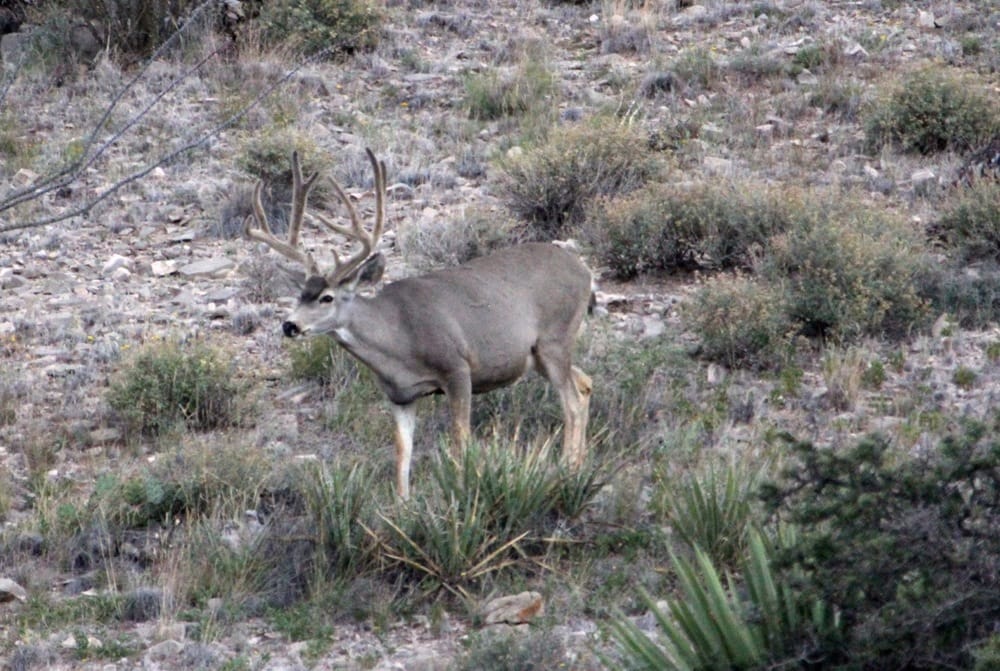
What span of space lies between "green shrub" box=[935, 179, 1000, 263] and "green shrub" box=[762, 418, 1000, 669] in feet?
24.8

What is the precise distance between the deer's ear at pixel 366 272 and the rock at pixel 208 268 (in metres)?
4.28

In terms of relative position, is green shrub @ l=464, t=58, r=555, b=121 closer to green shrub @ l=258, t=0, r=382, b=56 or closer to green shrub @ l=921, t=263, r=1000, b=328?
green shrub @ l=258, t=0, r=382, b=56

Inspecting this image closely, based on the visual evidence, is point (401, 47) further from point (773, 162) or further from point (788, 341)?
point (788, 341)

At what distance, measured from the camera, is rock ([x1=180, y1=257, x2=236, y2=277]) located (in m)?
13.4

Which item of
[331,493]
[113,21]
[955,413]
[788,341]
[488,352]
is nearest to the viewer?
[331,493]

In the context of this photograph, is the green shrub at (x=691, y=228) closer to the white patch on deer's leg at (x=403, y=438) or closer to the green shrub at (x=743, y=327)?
the green shrub at (x=743, y=327)

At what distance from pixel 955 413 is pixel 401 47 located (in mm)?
10723

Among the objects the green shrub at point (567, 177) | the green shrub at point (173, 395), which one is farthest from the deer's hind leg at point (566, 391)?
the green shrub at point (567, 177)

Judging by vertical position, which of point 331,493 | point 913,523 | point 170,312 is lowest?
point 170,312

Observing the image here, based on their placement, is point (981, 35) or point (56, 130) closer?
point (56, 130)

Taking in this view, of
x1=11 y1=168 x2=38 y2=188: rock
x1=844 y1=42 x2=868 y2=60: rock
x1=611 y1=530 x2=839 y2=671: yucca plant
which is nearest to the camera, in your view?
x1=611 y1=530 x2=839 y2=671: yucca plant

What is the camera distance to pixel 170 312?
1255 cm

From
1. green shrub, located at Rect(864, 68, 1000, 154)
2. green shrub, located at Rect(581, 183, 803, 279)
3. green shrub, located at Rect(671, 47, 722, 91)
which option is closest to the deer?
green shrub, located at Rect(581, 183, 803, 279)

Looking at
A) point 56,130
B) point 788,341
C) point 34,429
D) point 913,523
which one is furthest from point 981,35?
point 913,523
